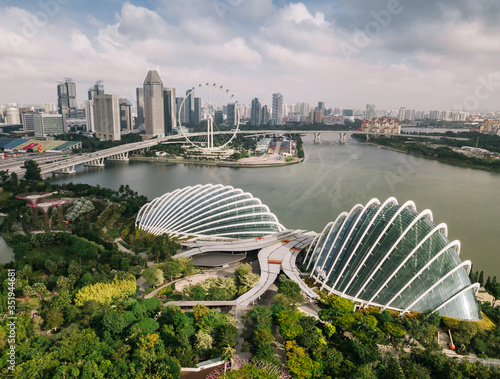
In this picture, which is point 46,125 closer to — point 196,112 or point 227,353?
point 196,112

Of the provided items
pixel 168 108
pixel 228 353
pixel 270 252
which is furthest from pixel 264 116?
pixel 228 353

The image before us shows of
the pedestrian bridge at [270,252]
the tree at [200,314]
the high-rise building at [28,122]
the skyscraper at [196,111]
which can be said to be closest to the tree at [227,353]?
the tree at [200,314]

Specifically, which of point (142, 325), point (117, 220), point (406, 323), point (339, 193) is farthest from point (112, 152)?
point (406, 323)

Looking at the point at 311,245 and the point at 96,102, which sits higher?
the point at 96,102

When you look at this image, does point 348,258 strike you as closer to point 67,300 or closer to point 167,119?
point 67,300

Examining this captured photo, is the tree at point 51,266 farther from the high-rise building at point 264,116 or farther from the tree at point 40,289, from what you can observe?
the high-rise building at point 264,116

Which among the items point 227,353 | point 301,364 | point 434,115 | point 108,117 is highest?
point 434,115

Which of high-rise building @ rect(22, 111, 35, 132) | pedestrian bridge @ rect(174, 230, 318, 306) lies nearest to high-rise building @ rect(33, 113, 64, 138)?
high-rise building @ rect(22, 111, 35, 132)
